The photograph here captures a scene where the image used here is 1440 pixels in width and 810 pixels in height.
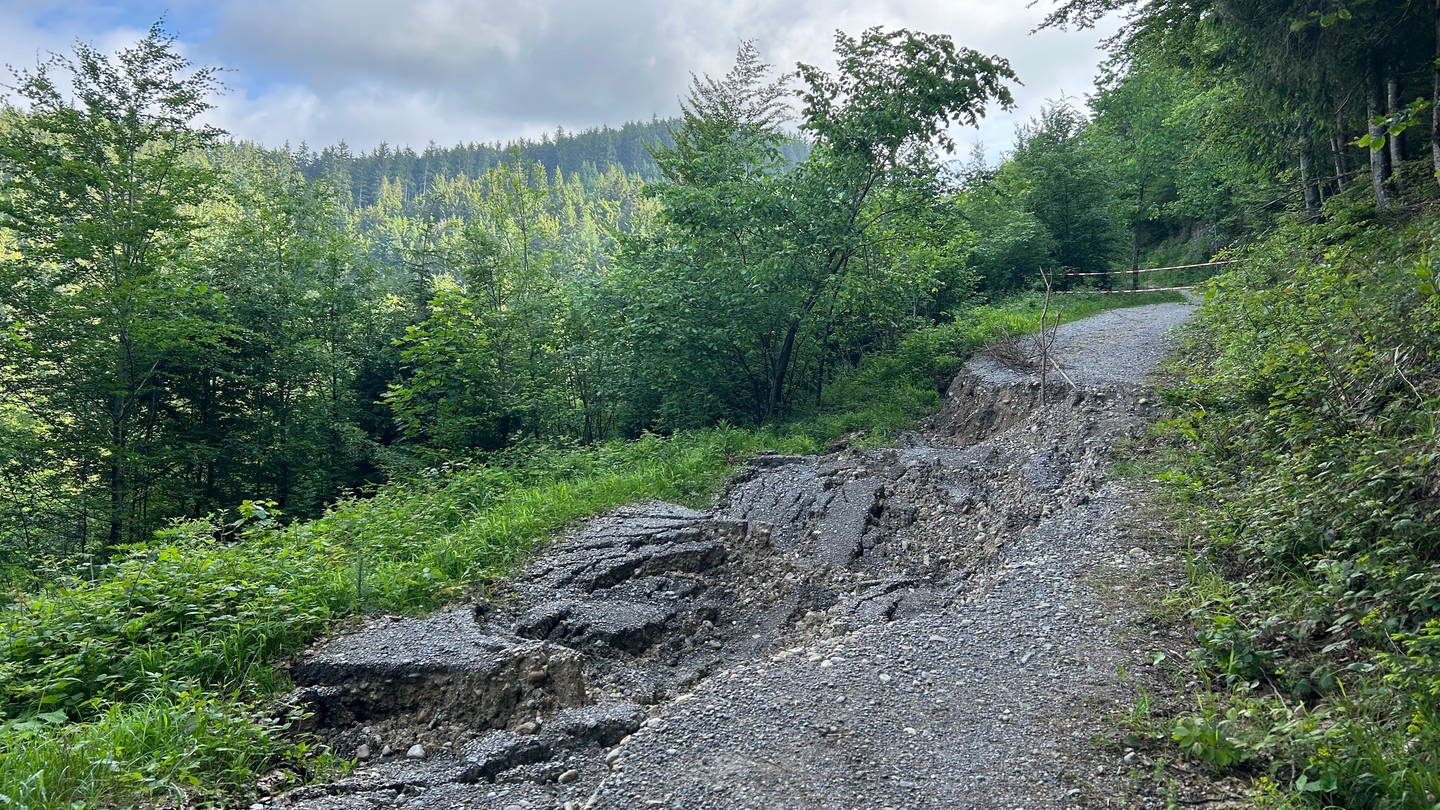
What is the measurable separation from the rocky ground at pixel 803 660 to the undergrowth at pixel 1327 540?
1.13 ft

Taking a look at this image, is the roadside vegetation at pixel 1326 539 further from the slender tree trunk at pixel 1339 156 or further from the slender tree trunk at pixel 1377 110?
the slender tree trunk at pixel 1339 156

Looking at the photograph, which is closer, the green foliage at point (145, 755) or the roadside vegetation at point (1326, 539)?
the roadside vegetation at point (1326, 539)

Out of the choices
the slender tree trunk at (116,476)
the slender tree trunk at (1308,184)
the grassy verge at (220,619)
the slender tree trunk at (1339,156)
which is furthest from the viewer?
the slender tree trunk at (116,476)

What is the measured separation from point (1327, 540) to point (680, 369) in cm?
854

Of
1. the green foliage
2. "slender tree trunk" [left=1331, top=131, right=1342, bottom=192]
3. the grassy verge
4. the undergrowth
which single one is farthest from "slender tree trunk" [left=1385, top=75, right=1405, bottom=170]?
the green foliage

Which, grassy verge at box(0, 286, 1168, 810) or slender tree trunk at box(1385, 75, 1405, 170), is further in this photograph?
slender tree trunk at box(1385, 75, 1405, 170)

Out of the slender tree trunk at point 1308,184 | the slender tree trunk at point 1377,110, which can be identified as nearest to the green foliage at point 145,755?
the slender tree trunk at point 1377,110

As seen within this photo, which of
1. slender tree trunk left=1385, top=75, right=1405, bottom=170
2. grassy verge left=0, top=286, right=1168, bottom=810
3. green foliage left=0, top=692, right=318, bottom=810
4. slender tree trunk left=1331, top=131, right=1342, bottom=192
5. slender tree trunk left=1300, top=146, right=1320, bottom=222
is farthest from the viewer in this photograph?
slender tree trunk left=1300, top=146, right=1320, bottom=222

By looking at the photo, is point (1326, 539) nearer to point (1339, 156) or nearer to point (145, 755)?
point (145, 755)

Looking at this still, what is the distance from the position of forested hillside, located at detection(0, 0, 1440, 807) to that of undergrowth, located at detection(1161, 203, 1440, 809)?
2cm

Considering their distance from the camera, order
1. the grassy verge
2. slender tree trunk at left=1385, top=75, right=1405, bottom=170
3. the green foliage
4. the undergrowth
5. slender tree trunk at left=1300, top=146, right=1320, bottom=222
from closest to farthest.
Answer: the undergrowth
the green foliage
the grassy verge
slender tree trunk at left=1385, top=75, right=1405, bottom=170
slender tree trunk at left=1300, top=146, right=1320, bottom=222

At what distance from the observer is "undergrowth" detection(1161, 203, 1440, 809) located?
2.46 m

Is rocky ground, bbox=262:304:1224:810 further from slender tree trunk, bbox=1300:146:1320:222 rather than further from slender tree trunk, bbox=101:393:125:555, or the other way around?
slender tree trunk, bbox=101:393:125:555

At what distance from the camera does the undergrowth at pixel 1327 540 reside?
2.46 m
